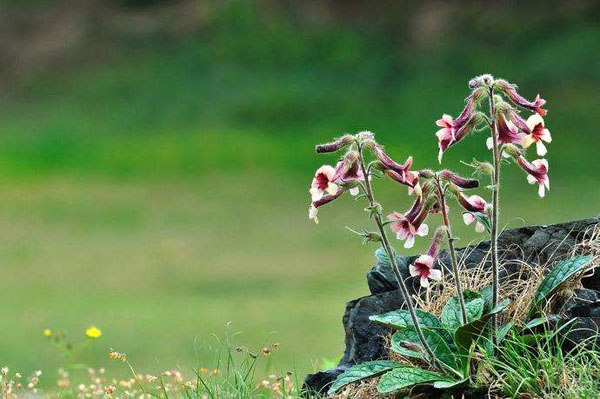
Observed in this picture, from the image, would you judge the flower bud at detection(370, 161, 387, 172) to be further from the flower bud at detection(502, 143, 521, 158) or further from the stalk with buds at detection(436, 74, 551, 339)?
the flower bud at detection(502, 143, 521, 158)

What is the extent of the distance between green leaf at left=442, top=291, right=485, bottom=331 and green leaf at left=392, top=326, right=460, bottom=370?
7 centimetres

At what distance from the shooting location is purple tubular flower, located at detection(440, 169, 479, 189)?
14.3ft

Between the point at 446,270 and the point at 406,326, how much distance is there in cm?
78

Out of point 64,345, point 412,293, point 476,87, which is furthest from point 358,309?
point 64,345

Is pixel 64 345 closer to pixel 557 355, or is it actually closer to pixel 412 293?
pixel 412 293

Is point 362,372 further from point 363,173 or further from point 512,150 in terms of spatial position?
point 512,150

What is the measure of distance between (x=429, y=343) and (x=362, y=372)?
325mm

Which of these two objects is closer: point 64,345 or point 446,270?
point 446,270

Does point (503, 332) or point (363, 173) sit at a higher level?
point (363, 173)

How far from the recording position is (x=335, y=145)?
432 centimetres

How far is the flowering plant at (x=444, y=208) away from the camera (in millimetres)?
4352

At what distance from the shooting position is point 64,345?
20.8ft

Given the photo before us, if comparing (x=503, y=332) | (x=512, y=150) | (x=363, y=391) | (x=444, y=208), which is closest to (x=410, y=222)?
(x=444, y=208)

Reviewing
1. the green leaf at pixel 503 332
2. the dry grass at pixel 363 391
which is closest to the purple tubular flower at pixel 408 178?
the green leaf at pixel 503 332
